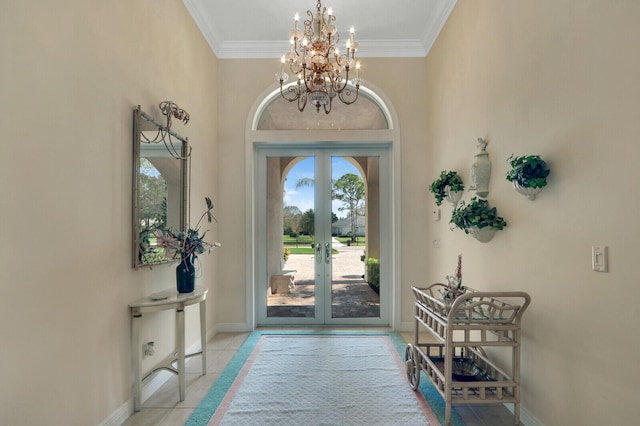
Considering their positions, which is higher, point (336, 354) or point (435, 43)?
point (435, 43)

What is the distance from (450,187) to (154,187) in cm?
246

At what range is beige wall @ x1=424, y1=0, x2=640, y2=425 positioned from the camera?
1526mm

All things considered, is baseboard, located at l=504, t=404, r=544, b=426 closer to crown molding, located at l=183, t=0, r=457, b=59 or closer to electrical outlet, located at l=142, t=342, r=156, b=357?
electrical outlet, located at l=142, t=342, r=156, b=357

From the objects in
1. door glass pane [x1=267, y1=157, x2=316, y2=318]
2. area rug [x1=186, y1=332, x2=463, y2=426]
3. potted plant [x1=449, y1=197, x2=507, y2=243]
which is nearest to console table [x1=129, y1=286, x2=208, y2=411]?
area rug [x1=186, y1=332, x2=463, y2=426]

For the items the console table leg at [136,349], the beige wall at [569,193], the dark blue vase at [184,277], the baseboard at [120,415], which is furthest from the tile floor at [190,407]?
the dark blue vase at [184,277]

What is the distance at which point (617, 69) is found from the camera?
1.55 metres

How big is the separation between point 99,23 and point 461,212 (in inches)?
105

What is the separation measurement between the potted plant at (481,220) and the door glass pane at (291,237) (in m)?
2.19

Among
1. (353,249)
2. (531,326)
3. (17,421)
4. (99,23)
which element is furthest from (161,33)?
(531,326)

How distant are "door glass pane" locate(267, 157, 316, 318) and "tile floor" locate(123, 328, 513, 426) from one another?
4.41 ft

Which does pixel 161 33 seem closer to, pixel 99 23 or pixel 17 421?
pixel 99 23

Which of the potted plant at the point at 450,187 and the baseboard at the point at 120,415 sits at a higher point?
the potted plant at the point at 450,187

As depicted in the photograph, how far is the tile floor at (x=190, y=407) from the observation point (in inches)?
93.0

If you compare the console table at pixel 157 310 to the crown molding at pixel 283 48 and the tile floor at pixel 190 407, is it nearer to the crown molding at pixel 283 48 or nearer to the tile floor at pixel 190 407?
the tile floor at pixel 190 407
